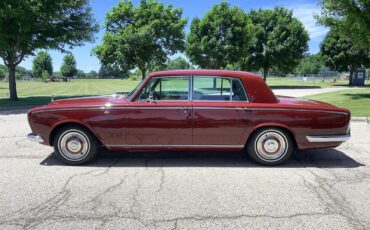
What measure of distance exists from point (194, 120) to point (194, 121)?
17 millimetres

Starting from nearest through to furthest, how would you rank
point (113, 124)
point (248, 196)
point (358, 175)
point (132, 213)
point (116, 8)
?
1. point (132, 213)
2. point (248, 196)
3. point (358, 175)
4. point (113, 124)
5. point (116, 8)

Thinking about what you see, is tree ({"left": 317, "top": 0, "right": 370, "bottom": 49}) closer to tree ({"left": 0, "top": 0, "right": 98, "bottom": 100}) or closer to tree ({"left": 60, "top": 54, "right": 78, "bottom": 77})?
tree ({"left": 0, "top": 0, "right": 98, "bottom": 100})

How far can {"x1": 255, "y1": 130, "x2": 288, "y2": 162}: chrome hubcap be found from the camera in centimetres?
550

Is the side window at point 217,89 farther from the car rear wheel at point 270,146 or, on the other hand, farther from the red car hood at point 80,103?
the red car hood at point 80,103

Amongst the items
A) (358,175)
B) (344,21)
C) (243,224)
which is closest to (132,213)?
(243,224)

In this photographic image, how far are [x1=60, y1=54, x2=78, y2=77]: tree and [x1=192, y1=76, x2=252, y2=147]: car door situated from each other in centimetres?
12359

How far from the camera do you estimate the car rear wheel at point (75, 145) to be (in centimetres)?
555

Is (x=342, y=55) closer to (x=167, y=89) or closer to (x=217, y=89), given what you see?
(x=217, y=89)

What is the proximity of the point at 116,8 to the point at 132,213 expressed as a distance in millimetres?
24060

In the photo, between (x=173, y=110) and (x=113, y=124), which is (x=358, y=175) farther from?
(x=113, y=124)

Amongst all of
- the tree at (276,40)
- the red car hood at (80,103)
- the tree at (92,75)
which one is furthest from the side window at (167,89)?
the tree at (92,75)

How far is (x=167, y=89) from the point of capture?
568 centimetres

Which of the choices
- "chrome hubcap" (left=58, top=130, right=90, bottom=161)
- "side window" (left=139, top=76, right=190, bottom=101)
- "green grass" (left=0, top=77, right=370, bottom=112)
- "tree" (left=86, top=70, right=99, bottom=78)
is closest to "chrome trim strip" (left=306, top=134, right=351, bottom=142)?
"side window" (left=139, top=76, right=190, bottom=101)

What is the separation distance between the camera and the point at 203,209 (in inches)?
150
